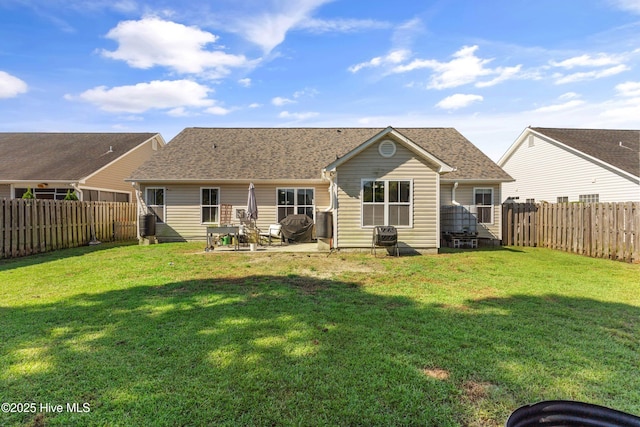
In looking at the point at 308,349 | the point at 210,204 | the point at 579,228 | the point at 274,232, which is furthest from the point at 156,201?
the point at 579,228

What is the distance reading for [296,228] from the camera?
14297 millimetres

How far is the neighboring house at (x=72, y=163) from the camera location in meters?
17.4

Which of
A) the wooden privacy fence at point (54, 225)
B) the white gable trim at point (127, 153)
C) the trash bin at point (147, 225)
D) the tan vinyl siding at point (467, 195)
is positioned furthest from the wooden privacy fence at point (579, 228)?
the white gable trim at point (127, 153)

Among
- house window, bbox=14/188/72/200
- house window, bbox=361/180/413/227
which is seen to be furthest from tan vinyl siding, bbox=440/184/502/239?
house window, bbox=14/188/72/200

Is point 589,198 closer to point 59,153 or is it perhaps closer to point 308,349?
point 308,349

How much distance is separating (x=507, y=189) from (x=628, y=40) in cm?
1348

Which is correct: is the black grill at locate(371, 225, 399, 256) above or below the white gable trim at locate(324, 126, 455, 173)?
below

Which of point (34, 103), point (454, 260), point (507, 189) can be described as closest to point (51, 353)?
point (454, 260)

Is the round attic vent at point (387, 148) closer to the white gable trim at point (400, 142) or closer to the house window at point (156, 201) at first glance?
the white gable trim at point (400, 142)

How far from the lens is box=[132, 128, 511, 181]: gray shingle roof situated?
14844mm

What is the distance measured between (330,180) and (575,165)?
14.5 meters

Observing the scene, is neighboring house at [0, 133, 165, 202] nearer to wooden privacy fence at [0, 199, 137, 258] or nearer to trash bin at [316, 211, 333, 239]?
wooden privacy fence at [0, 199, 137, 258]

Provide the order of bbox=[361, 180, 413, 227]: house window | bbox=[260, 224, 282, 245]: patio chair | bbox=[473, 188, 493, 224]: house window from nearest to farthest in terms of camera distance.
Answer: bbox=[361, 180, 413, 227]: house window
bbox=[260, 224, 282, 245]: patio chair
bbox=[473, 188, 493, 224]: house window

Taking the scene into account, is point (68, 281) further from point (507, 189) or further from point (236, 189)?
point (507, 189)
